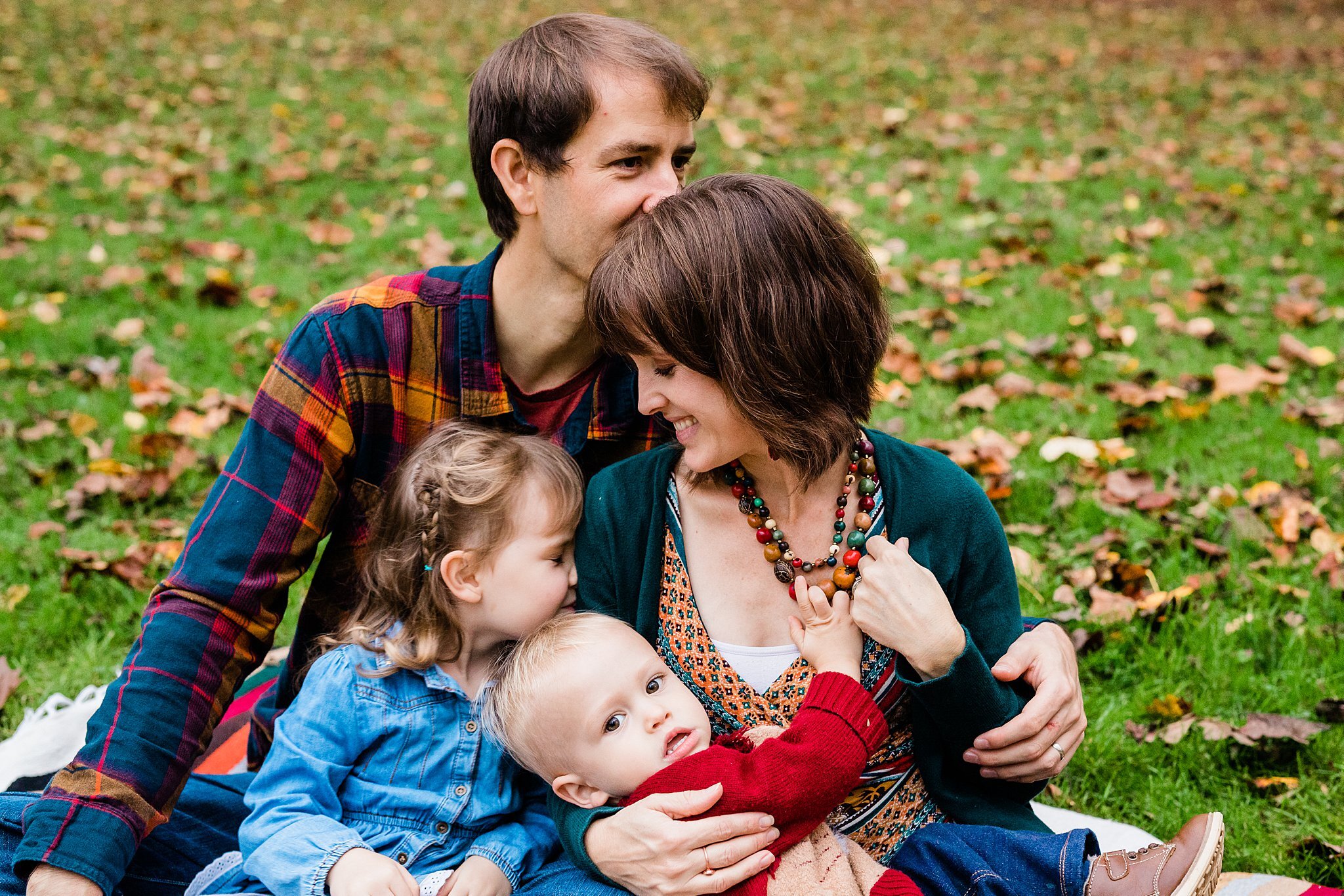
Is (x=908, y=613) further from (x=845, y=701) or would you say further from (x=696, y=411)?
(x=696, y=411)

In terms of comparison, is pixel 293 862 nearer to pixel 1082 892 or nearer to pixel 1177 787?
pixel 1082 892

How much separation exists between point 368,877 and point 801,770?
2.70 feet

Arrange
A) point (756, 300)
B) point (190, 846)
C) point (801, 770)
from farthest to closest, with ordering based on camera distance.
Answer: point (190, 846), point (756, 300), point (801, 770)

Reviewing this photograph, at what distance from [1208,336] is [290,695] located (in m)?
4.45

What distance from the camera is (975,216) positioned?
7.25 m

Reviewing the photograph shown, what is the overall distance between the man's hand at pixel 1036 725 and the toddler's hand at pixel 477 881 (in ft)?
3.04

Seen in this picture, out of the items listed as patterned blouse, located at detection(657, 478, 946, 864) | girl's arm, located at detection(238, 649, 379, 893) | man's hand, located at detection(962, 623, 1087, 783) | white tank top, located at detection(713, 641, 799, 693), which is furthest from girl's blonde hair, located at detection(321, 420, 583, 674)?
man's hand, located at detection(962, 623, 1087, 783)

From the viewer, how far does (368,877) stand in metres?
2.09

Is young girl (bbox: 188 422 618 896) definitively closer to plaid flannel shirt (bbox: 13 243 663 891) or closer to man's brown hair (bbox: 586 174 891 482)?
plaid flannel shirt (bbox: 13 243 663 891)

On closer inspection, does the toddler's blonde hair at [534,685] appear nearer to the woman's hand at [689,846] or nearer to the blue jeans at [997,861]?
the woman's hand at [689,846]

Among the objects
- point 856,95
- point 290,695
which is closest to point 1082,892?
point 290,695

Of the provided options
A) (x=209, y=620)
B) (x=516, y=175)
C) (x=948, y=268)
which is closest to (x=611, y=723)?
(x=209, y=620)

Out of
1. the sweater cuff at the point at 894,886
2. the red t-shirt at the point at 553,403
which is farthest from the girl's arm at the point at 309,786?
the sweater cuff at the point at 894,886

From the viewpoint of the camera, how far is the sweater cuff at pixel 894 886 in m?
1.97
